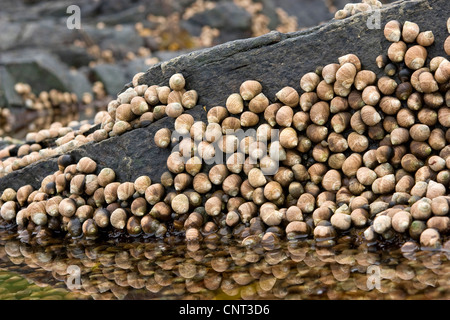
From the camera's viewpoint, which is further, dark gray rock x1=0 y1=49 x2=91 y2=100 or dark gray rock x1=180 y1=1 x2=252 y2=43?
dark gray rock x1=180 y1=1 x2=252 y2=43

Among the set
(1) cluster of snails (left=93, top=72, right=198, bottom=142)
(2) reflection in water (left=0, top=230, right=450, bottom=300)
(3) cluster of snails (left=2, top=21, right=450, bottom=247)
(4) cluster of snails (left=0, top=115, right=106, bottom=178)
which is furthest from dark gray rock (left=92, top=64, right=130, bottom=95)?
(2) reflection in water (left=0, top=230, right=450, bottom=300)

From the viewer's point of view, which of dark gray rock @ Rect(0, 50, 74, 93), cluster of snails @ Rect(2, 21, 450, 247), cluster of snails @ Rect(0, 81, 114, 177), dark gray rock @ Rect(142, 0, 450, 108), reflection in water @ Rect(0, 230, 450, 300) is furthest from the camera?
dark gray rock @ Rect(0, 50, 74, 93)

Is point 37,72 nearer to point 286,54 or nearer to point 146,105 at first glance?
point 146,105

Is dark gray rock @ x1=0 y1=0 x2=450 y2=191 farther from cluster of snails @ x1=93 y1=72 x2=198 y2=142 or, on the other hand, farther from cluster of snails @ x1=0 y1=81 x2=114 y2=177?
cluster of snails @ x1=0 y1=81 x2=114 y2=177

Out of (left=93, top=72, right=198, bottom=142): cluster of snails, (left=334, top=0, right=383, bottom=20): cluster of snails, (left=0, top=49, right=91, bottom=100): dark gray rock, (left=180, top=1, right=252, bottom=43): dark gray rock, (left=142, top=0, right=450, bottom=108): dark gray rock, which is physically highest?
(left=180, top=1, right=252, bottom=43): dark gray rock

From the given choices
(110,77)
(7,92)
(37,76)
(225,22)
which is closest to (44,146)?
(7,92)

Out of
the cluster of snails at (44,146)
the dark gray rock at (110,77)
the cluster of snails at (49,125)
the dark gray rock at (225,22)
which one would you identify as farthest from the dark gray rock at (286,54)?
the dark gray rock at (225,22)

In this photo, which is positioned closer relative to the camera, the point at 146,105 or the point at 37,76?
the point at 146,105

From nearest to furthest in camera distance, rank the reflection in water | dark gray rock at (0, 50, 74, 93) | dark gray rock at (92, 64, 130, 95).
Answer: the reflection in water → dark gray rock at (0, 50, 74, 93) → dark gray rock at (92, 64, 130, 95)

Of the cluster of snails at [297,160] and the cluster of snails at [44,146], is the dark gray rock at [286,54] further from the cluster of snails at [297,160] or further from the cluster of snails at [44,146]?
the cluster of snails at [44,146]
